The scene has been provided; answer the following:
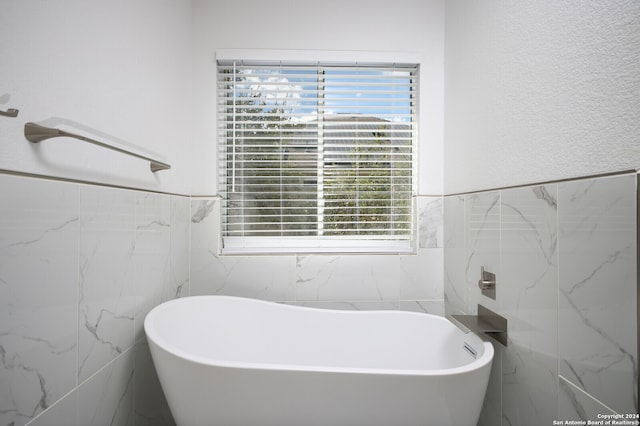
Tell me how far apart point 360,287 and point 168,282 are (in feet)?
3.78

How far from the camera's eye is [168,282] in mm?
1637

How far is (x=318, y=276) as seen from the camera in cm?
192

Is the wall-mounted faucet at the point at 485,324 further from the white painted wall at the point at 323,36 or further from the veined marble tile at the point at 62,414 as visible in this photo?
the veined marble tile at the point at 62,414

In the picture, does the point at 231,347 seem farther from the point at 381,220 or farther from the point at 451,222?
the point at 451,222

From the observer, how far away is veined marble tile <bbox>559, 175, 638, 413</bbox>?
2.49 ft

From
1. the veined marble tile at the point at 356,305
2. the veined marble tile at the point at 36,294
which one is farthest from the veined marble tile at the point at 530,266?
the veined marble tile at the point at 36,294

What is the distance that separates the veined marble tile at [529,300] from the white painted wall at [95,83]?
1.65 meters

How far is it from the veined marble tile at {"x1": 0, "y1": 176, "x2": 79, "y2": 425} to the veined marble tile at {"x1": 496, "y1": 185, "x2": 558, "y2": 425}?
161 centimetres

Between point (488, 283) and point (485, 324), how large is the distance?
0.61 feet

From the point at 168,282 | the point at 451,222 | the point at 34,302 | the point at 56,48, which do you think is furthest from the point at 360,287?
the point at 56,48

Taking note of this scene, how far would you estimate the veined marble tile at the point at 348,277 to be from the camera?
1.92m

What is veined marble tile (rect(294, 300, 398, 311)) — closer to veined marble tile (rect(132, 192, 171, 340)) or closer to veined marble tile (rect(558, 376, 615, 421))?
veined marble tile (rect(132, 192, 171, 340))

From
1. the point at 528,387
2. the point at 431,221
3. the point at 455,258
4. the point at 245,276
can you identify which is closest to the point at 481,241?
the point at 455,258

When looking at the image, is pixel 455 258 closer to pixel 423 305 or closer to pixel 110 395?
pixel 423 305
